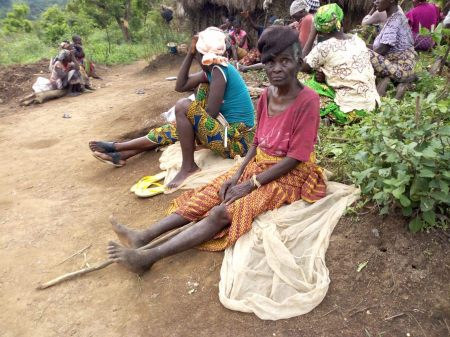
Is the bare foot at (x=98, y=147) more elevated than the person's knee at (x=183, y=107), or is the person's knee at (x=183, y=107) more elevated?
the person's knee at (x=183, y=107)

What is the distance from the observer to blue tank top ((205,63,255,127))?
2.97 meters

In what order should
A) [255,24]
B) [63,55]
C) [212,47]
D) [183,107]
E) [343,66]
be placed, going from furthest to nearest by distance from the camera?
[255,24], [63,55], [343,66], [183,107], [212,47]

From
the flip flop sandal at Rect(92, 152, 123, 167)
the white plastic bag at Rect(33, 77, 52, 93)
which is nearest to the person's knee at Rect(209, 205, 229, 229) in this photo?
the flip flop sandal at Rect(92, 152, 123, 167)

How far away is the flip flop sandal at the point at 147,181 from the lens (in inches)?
125

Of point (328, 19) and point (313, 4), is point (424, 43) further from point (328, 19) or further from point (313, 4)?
point (328, 19)

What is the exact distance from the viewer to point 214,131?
3.02 metres

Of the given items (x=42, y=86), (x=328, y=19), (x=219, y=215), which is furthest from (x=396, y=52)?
(x=42, y=86)

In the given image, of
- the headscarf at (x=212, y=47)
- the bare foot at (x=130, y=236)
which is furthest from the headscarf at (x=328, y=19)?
the bare foot at (x=130, y=236)

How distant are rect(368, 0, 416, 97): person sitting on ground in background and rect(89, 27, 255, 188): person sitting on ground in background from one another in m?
1.64

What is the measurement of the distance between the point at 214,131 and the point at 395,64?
2229 millimetres

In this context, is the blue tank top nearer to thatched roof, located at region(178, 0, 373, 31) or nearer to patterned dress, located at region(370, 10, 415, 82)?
patterned dress, located at region(370, 10, 415, 82)

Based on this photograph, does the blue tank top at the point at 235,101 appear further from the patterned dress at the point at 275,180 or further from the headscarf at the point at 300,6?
the headscarf at the point at 300,6

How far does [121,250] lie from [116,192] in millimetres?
1440

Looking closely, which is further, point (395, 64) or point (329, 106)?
point (395, 64)
